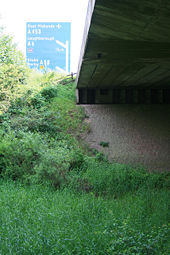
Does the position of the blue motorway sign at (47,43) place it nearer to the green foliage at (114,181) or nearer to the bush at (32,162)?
the bush at (32,162)

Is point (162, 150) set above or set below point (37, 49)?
below

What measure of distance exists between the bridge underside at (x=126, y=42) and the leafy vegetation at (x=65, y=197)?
274 centimetres

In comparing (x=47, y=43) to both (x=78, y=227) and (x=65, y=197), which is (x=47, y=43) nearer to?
(x=65, y=197)

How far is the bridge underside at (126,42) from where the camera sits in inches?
147

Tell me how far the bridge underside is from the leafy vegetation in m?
2.74

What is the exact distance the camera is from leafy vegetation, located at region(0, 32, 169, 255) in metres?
3.39

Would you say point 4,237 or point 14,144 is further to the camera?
point 14,144

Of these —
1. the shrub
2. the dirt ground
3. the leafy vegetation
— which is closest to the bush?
the leafy vegetation

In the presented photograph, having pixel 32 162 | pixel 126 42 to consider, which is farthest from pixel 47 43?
pixel 126 42

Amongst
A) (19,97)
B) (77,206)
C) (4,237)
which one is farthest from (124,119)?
(4,237)

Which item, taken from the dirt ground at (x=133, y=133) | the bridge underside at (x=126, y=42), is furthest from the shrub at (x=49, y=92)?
the bridge underside at (x=126, y=42)

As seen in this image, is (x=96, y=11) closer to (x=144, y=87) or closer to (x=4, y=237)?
(x=4, y=237)

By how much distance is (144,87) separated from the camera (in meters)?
12.8

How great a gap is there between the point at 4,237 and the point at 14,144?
15.2 feet
